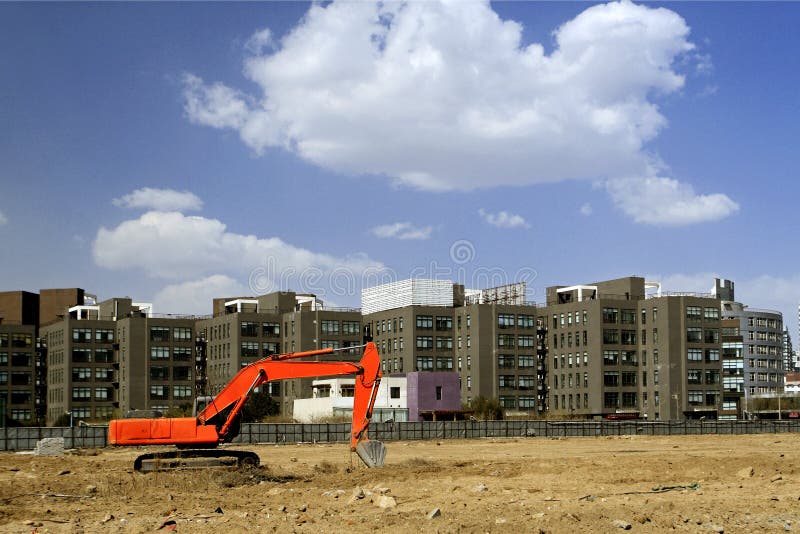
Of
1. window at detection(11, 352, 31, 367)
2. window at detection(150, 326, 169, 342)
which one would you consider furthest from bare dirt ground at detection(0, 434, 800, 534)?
window at detection(11, 352, 31, 367)

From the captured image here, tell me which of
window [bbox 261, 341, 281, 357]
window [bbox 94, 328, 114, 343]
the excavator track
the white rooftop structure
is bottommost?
the excavator track

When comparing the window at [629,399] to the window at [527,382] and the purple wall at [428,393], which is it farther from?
the purple wall at [428,393]

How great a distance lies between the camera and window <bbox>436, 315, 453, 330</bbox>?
531 ft

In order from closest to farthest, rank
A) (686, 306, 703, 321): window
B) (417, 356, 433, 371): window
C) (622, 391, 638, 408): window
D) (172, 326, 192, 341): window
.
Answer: (686, 306, 703, 321): window → (622, 391, 638, 408): window → (417, 356, 433, 371): window → (172, 326, 192, 341): window

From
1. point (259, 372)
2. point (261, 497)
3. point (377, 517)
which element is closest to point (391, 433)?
point (259, 372)

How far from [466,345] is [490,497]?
128 metres

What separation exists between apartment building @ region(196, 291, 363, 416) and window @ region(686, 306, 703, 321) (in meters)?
52.5

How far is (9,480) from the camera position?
41906 millimetres

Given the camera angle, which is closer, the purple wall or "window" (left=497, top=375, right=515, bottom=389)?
the purple wall

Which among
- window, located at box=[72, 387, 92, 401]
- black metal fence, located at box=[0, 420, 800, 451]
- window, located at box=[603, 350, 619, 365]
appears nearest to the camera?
black metal fence, located at box=[0, 420, 800, 451]

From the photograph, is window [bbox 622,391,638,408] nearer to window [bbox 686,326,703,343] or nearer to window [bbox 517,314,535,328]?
window [bbox 686,326,703,343]

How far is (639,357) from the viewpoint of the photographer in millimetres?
160125

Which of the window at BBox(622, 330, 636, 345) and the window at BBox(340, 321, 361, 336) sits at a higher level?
the window at BBox(340, 321, 361, 336)

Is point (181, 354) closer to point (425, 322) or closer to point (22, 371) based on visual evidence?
point (22, 371)
